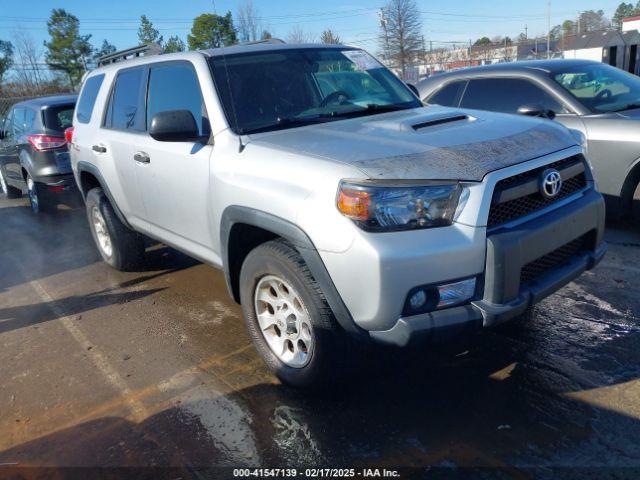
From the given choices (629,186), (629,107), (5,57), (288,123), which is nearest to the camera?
(288,123)

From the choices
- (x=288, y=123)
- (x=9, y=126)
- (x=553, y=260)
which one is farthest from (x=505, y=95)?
(x=9, y=126)

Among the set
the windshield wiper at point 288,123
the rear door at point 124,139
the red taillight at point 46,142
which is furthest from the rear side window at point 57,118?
the windshield wiper at point 288,123

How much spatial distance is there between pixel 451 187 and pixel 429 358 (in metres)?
1.34

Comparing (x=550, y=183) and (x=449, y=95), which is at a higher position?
(x=449, y=95)

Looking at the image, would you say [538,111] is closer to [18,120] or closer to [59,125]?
[59,125]

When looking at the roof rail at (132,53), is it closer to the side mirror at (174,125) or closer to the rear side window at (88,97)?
the rear side window at (88,97)

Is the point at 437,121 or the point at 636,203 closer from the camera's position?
the point at 437,121

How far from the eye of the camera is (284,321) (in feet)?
10.3

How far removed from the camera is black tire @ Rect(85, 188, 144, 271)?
5344 mm

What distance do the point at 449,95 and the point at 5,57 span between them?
3573cm

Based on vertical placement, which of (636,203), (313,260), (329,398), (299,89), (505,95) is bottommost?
(329,398)

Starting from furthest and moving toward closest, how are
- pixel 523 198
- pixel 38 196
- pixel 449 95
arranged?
pixel 38 196 < pixel 449 95 < pixel 523 198

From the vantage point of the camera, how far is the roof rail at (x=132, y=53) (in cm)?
506

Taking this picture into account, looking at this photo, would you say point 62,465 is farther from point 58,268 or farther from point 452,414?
point 58,268
